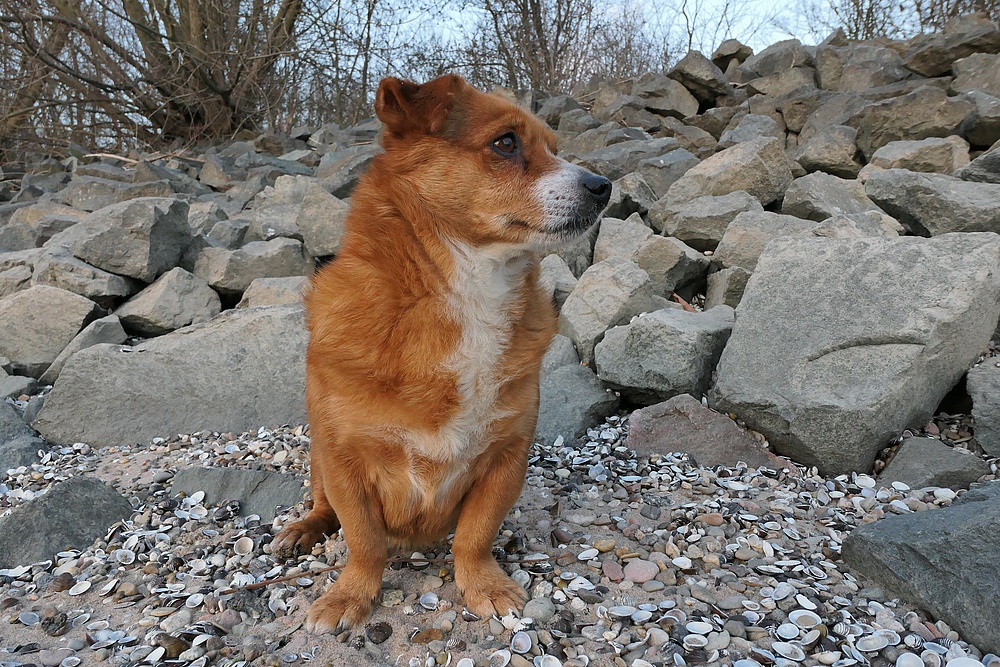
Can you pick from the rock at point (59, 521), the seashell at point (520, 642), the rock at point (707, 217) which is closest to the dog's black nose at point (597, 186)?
the seashell at point (520, 642)

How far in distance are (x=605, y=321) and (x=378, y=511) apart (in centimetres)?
251

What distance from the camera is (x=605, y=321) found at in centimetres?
471

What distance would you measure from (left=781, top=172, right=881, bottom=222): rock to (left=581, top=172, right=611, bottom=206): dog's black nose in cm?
382

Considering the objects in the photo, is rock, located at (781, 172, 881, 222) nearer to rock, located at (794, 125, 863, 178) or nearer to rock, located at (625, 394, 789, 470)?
rock, located at (794, 125, 863, 178)

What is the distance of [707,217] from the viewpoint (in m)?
5.90

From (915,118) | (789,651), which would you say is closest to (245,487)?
(789,651)

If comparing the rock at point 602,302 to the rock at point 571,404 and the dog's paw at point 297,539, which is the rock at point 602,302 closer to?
the rock at point 571,404

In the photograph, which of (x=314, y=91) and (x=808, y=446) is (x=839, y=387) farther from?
(x=314, y=91)

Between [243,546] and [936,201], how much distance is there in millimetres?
4822

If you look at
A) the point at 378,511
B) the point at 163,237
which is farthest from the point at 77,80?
the point at 378,511

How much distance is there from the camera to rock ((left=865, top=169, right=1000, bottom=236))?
469 cm

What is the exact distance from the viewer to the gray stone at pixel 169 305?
5535 millimetres

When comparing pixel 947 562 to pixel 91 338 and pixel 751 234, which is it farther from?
pixel 91 338

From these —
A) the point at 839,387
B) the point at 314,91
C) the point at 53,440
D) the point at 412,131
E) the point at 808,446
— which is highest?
the point at 314,91
